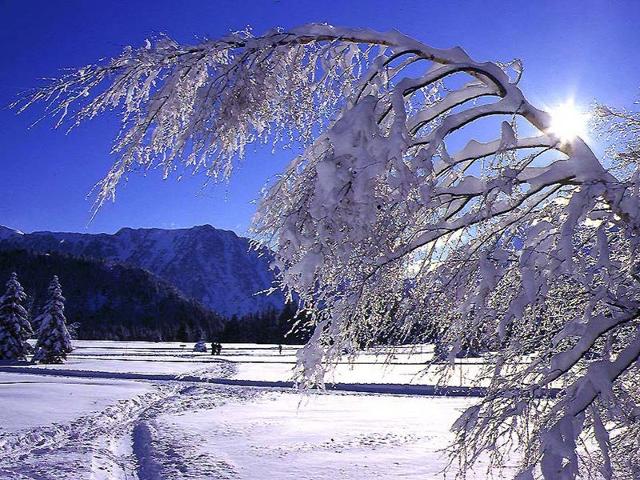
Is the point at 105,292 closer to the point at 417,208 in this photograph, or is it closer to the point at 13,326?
the point at 13,326

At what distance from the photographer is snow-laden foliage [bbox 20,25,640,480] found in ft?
8.31

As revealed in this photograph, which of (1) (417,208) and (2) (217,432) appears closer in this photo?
(1) (417,208)

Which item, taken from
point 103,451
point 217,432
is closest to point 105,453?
point 103,451

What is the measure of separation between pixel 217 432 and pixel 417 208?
10698mm

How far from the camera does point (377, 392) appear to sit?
20.3 meters

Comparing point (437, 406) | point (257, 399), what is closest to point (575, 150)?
point (437, 406)

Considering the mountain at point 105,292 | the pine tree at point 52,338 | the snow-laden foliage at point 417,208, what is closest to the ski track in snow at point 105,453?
the snow-laden foliage at point 417,208

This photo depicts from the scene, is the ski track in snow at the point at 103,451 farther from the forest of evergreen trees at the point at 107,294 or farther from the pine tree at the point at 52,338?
the forest of evergreen trees at the point at 107,294

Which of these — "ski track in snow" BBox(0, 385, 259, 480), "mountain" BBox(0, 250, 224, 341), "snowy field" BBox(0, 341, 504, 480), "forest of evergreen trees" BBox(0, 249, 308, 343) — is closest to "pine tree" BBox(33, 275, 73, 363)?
"snowy field" BBox(0, 341, 504, 480)

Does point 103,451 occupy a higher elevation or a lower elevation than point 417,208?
lower

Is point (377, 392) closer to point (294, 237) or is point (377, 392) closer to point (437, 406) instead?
point (437, 406)

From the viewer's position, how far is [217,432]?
39.6 feet

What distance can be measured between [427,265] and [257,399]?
16.0 metres

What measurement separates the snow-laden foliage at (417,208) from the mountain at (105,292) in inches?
5307
